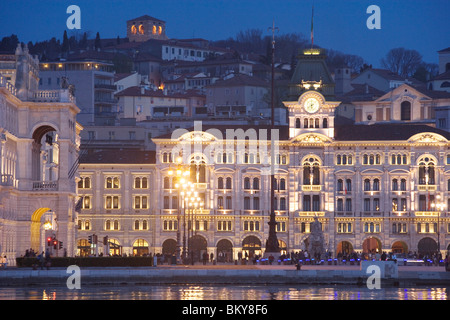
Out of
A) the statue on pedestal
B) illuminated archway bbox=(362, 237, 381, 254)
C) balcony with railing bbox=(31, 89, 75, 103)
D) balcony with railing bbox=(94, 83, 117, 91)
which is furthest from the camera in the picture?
balcony with railing bbox=(94, 83, 117, 91)

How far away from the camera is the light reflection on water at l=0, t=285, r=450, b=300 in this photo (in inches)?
2822

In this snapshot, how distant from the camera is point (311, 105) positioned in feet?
478

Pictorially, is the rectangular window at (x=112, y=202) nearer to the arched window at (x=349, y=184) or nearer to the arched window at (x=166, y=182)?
the arched window at (x=166, y=182)

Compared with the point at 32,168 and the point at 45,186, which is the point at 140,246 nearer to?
the point at 32,168

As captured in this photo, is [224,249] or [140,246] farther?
[140,246]

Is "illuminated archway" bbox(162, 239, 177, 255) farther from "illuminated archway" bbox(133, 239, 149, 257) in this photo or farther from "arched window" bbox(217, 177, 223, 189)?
"arched window" bbox(217, 177, 223, 189)

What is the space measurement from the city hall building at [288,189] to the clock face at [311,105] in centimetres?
10

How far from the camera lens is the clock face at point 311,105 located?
145 metres

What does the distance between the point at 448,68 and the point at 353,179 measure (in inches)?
2226

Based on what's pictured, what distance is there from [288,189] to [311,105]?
8.80 meters

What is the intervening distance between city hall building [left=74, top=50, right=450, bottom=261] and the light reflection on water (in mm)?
61458

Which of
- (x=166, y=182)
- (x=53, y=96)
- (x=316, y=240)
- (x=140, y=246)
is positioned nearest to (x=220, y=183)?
(x=166, y=182)

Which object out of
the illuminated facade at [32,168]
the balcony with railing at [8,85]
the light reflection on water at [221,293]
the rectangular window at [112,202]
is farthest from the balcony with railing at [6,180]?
the rectangular window at [112,202]

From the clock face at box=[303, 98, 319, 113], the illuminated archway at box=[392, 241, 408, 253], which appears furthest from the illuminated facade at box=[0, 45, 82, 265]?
the illuminated archway at box=[392, 241, 408, 253]
